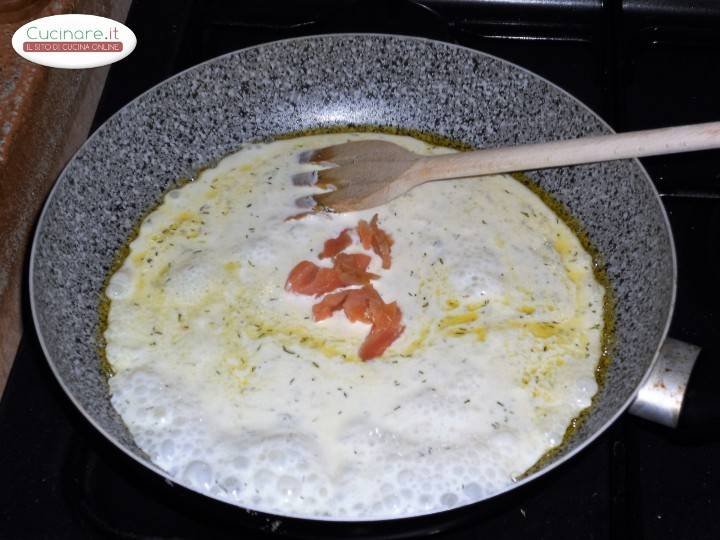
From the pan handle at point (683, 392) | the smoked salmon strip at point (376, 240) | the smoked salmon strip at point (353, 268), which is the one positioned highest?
the pan handle at point (683, 392)

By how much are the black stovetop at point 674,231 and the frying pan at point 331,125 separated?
9 centimetres

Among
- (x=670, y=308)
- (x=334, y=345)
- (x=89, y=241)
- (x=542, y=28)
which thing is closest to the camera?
(x=670, y=308)

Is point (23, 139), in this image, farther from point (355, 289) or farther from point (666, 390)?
point (666, 390)

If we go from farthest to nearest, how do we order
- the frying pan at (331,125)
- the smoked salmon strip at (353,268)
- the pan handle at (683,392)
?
the smoked salmon strip at (353,268) < the frying pan at (331,125) < the pan handle at (683,392)

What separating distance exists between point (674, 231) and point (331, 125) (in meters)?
0.78

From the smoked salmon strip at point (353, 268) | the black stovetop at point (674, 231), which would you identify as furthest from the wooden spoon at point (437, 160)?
the black stovetop at point (674, 231)

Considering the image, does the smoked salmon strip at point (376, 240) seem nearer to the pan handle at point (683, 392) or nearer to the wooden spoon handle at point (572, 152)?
the wooden spoon handle at point (572, 152)

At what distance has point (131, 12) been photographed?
2.04 meters

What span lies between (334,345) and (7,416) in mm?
603

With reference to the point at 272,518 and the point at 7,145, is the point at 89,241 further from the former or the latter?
the point at 272,518

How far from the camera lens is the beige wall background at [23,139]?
1483 millimetres

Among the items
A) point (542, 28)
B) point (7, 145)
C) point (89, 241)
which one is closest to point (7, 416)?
point (89, 241)

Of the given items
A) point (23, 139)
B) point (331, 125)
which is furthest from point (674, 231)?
point (23, 139)

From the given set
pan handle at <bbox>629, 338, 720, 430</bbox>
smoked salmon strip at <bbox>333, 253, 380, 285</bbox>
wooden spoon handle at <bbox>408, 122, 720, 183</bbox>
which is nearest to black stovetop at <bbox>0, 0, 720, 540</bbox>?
pan handle at <bbox>629, 338, 720, 430</bbox>
